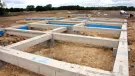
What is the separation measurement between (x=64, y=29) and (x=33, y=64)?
12.3 ft

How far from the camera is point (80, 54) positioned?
13.1 ft

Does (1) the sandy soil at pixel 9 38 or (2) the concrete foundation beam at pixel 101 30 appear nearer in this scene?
(1) the sandy soil at pixel 9 38

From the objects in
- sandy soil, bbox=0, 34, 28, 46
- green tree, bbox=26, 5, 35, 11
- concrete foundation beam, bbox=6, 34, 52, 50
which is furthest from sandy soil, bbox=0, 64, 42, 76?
green tree, bbox=26, 5, 35, 11

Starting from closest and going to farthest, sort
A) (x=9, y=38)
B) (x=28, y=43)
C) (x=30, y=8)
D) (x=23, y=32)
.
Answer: (x=28, y=43), (x=23, y=32), (x=9, y=38), (x=30, y=8)

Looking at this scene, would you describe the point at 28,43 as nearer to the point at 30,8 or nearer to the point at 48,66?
the point at 48,66

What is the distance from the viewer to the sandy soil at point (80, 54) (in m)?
3.37

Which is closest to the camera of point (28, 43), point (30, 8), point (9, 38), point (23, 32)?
point (28, 43)

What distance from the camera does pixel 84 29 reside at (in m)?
5.81

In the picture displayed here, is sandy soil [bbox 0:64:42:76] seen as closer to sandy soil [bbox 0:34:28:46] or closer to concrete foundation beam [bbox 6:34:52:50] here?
concrete foundation beam [bbox 6:34:52:50]

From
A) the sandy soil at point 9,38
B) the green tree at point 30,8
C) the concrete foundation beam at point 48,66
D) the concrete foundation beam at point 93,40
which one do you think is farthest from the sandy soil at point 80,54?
the green tree at point 30,8

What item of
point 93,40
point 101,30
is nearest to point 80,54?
point 93,40

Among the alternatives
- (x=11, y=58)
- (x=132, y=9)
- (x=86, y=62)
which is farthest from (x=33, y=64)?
(x=132, y=9)

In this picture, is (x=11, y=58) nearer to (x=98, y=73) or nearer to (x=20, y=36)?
(x=98, y=73)

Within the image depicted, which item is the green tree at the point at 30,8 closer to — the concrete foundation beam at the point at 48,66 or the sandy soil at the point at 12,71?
the sandy soil at the point at 12,71
